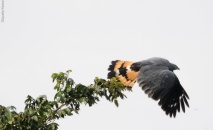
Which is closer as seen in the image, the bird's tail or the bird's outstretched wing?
the bird's tail

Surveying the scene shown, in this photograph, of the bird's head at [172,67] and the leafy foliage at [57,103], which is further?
the bird's head at [172,67]

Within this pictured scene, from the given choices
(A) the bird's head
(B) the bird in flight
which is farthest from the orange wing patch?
(A) the bird's head

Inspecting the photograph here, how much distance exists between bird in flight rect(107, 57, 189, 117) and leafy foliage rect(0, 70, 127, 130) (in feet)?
7.23

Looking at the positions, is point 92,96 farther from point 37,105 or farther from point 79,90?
point 37,105

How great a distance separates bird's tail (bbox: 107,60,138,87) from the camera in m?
8.43

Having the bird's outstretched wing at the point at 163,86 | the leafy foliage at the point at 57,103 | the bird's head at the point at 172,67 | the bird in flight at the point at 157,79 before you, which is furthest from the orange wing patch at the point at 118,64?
the leafy foliage at the point at 57,103

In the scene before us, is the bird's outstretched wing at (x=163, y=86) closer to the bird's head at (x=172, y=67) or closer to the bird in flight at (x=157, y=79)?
the bird in flight at (x=157, y=79)

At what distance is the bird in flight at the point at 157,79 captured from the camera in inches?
338

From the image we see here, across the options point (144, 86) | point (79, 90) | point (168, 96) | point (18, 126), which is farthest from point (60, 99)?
point (168, 96)

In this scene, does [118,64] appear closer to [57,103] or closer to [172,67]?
[172,67]

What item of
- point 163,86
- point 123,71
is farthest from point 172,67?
point 123,71

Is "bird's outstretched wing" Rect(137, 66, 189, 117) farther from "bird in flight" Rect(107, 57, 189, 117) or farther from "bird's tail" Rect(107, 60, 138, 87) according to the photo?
"bird's tail" Rect(107, 60, 138, 87)

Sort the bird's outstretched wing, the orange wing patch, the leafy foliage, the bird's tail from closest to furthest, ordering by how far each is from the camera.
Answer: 1. the leafy foliage
2. the bird's tail
3. the bird's outstretched wing
4. the orange wing patch

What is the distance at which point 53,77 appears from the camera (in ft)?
19.6
